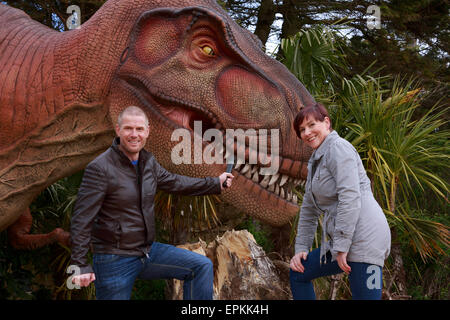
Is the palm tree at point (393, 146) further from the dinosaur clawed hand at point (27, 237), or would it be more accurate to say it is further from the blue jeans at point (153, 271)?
the dinosaur clawed hand at point (27, 237)

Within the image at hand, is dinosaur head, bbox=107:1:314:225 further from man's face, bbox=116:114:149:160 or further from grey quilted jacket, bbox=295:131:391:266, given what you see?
man's face, bbox=116:114:149:160

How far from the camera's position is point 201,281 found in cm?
235

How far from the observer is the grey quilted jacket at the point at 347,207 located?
2020 mm

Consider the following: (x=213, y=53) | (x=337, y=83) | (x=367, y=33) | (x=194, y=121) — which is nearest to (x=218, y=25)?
(x=213, y=53)

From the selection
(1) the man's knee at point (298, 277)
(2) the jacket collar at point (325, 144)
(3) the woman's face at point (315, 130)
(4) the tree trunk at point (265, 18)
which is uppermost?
(4) the tree trunk at point (265, 18)

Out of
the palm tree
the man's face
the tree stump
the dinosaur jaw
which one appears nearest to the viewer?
the man's face

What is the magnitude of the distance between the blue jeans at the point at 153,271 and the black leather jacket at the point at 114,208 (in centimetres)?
6

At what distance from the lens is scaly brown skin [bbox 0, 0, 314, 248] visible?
2.66m

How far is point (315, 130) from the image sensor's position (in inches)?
89.4

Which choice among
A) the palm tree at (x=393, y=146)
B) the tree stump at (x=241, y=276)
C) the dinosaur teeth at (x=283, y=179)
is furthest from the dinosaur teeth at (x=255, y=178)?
the palm tree at (x=393, y=146)

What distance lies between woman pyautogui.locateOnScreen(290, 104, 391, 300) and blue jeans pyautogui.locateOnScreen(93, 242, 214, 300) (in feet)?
2.15

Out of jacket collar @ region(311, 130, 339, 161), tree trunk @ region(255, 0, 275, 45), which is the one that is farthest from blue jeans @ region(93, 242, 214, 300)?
tree trunk @ region(255, 0, 275, 45)

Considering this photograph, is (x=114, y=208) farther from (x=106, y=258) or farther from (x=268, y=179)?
(x=268, y=179)

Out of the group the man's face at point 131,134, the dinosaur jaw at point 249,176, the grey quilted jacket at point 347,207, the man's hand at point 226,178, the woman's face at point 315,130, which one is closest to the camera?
the grey quilted jacket at point 347,207
